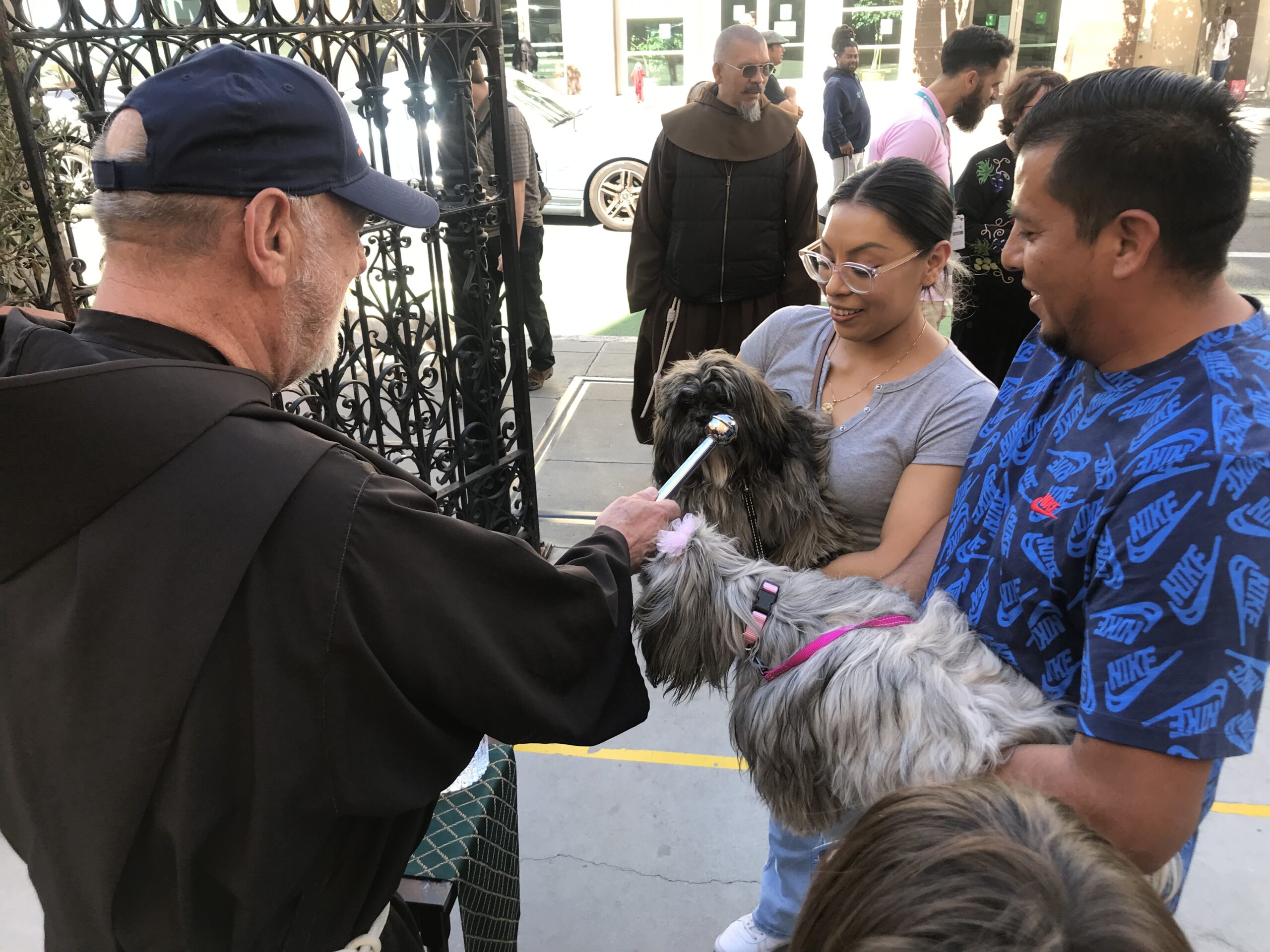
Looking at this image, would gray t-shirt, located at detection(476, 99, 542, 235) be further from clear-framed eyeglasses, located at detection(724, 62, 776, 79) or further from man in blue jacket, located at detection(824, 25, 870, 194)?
man in blue jacket, located at detection(824, 25, 870, 194)

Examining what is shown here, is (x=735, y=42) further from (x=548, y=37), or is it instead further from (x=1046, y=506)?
(x=548, y=37)

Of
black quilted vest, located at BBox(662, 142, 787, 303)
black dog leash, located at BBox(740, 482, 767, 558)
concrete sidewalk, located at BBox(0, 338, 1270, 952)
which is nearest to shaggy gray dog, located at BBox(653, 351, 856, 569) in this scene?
black dog leash, located at BBox(740, 482, 767, 558)

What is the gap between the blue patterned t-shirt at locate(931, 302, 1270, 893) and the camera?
3.94 ft

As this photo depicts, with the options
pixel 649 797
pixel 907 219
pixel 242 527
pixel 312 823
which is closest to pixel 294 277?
pixel 242 527

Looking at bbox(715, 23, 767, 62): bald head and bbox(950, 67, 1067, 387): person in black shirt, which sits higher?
bbox(715, 23, 767, 62): bald head

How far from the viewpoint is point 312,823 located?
4.13ft

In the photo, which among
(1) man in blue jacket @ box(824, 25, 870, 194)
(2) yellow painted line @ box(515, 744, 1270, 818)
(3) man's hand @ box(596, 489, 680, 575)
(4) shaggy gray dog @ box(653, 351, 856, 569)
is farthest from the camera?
(1) man in blue jacket @ box(824, 25, 870, 194)

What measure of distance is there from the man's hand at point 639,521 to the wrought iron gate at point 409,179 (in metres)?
1.22

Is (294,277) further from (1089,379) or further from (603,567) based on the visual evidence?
(1089,379)

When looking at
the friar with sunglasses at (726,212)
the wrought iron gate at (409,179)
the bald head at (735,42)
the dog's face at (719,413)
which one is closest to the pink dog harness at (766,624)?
the dog's face at (719,413)

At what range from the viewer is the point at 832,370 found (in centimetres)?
243

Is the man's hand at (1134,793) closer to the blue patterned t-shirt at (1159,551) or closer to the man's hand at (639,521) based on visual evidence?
the blue patterned t-shirt at (1159,551)

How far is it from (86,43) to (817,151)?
46.2ft

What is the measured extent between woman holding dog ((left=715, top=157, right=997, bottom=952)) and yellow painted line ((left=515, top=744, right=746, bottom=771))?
1.24m
